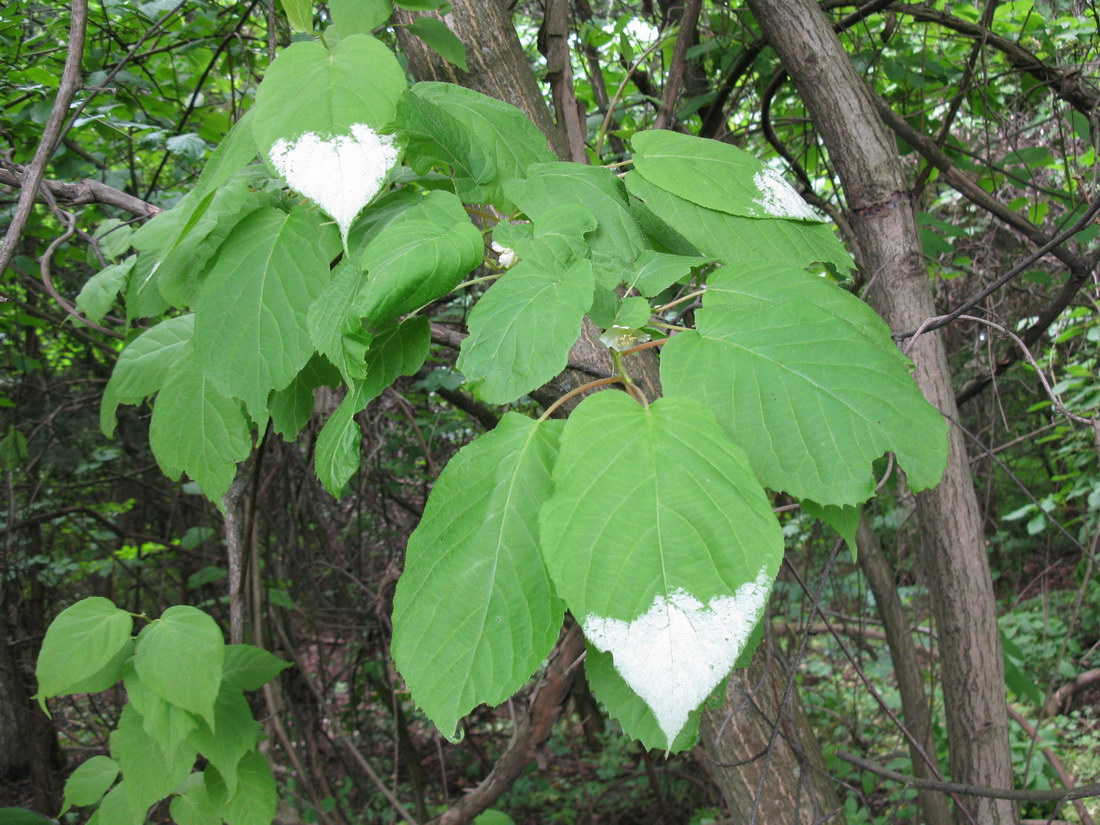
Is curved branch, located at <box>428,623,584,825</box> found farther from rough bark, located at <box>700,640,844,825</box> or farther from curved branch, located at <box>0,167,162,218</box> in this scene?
curved branch, located at <box>0,167,162,218</box>

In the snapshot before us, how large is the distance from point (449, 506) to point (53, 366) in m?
4.41

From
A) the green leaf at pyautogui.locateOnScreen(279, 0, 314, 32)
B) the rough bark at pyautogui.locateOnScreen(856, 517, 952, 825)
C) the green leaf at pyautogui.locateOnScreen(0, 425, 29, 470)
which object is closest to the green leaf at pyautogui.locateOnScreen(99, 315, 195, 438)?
the green leaf at pyautogui.locateOnScreen(279, 0, 314, 32)

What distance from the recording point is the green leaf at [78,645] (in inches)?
55.6

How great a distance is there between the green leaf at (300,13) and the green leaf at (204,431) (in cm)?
46

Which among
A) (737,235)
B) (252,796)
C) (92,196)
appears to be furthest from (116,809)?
(737,235)

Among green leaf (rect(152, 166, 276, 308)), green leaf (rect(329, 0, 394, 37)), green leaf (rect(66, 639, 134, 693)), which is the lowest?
green leaf (rect(66, 639, 134, 693))

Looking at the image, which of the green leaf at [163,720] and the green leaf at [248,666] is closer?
the green leaf at [163,720]

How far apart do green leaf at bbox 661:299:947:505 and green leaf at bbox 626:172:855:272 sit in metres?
0.14

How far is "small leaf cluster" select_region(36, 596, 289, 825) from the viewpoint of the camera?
1.40m

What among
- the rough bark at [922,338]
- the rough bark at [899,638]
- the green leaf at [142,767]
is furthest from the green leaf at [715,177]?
the rough bark at [899,638]

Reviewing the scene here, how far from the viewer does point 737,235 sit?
31.3 inches

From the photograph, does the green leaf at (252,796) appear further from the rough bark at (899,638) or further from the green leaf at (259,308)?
the rough bark at (899,638)

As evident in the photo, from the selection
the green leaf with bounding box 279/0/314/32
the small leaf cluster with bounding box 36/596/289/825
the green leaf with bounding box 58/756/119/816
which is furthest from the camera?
the green leaf with bounding box 58/756/119/816

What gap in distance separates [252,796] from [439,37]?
56.9 inches
